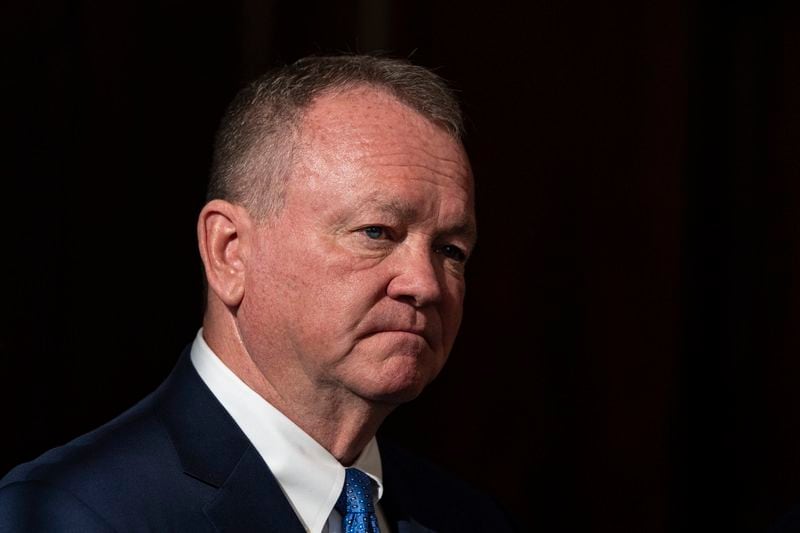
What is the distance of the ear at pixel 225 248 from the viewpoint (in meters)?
2.40

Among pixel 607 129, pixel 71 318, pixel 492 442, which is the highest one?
pixel 607 129

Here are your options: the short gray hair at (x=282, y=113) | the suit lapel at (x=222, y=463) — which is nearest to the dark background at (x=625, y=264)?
the short gray hair at (x=282, y=113)

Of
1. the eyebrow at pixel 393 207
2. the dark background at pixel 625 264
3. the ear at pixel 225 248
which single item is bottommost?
the dark background at pixel 625 264

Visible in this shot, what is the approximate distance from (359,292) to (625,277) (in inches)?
64.4

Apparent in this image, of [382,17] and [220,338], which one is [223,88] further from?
[220,338]

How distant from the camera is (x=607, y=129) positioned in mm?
3764

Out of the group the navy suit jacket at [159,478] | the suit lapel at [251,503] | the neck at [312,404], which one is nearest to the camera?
the navy suit jacket at [159,478]

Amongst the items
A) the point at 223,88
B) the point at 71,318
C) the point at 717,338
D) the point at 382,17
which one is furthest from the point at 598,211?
the point at 71,318

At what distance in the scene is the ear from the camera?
2396 mm

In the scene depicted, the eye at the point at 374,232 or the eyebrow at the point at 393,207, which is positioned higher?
the eyebrow at the point at 393,207

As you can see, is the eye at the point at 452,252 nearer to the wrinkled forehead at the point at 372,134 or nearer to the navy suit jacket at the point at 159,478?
the wrinkled forehead at the point at 372,134

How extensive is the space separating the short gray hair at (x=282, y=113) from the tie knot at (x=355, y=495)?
0.46m

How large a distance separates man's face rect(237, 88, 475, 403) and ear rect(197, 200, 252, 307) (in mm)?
26

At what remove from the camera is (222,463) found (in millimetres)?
2311
